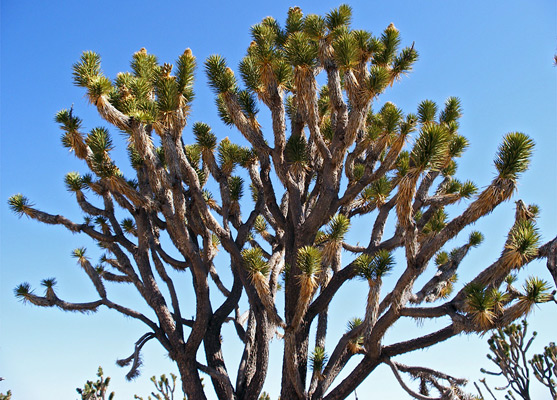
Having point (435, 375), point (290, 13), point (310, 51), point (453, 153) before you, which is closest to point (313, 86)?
point (310, 51)

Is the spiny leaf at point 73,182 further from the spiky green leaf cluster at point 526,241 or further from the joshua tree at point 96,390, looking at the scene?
the spiky green leaf cluster at point 526,241

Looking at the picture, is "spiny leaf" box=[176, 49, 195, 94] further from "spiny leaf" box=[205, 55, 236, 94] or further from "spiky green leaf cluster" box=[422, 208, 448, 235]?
"spiky green leaf cluster" box=[422, 208, 448, 235]

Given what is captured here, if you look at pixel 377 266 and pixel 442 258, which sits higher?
pixel 442 258

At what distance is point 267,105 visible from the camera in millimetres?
7785

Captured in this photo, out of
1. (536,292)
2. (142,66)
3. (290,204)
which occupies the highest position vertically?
(142,66)

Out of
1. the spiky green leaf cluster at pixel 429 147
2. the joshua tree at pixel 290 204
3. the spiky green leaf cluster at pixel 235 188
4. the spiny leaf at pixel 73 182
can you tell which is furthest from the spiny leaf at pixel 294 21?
the spiny leaf at pixel 73 182

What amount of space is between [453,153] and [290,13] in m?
3.40

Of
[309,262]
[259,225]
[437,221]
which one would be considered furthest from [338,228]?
[259,225]

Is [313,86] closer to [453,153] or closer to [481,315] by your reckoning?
[453,153]

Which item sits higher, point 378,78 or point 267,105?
point 267,105

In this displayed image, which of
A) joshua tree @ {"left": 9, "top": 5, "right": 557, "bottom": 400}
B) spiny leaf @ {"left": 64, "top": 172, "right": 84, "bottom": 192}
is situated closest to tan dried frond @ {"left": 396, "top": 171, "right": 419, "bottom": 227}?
joshua tree @ {"left": 9, "top": 5, "right": 557, "bottom": 400}

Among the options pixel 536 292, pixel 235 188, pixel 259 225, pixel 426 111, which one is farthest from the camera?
pixel 259 225

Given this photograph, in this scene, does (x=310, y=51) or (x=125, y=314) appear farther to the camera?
(x=125, y=314)

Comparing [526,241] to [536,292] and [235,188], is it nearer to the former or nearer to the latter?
[536,292]
